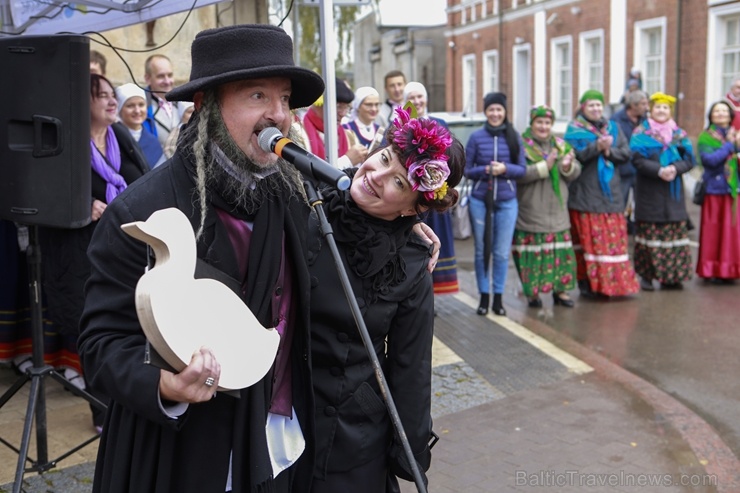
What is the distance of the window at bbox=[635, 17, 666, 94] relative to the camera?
872 inches

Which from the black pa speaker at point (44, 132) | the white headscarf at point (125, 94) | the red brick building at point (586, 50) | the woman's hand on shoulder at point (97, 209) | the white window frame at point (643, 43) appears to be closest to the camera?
the black pa speaker at point (44, 132)

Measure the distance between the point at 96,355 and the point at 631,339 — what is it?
20.6ft

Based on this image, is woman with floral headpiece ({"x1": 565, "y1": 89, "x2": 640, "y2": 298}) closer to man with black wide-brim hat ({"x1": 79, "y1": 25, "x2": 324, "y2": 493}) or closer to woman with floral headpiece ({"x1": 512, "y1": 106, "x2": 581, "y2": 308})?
woman with floral headpiece ({"x1": 512, "y1": 106, "x2": 581, "y2": 308})

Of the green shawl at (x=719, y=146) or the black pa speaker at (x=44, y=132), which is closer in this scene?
the black pa speaker at (x=44, y=132)


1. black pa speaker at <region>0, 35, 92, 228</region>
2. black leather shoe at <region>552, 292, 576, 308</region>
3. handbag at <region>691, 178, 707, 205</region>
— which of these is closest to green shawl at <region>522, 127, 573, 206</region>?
black leather shoe at <region>552, 292, 576, 308</region>

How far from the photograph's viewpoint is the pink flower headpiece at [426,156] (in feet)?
8.63

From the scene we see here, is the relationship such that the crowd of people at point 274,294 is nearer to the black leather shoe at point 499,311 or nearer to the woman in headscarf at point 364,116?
the woman in headscarf at point 364,116

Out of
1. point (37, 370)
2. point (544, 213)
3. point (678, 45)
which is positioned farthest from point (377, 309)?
point (678, 45)

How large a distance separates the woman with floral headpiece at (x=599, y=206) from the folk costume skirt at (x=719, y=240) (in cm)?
119

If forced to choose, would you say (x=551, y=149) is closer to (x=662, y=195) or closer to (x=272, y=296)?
(x=662, y=195)

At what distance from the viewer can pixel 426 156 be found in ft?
8.69

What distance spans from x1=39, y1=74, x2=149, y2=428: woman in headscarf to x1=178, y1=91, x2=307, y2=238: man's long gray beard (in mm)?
2609

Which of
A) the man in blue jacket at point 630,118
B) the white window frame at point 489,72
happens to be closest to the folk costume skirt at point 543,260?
the man in blue jacket at point 630,118

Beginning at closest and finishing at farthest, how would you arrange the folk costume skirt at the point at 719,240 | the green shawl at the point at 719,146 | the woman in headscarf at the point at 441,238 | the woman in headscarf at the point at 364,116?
the woman in headscarf at the point at 364,116 < the woman in headscarf at the point at 441,238 < the green shawl at the point at 719,146 < the folk costume skirt at the point at 719,240
